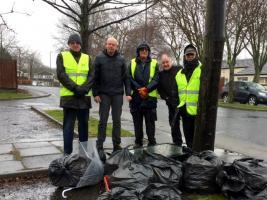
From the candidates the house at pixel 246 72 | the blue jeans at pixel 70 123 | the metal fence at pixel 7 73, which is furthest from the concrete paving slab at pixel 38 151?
the house at pixel 246 72

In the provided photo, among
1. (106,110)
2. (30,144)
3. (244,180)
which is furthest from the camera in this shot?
(30,144)

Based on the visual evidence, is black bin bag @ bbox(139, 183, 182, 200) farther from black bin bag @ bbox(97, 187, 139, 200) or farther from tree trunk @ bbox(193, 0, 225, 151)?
tree trunk @ bbox(193, 0, 225, 151)

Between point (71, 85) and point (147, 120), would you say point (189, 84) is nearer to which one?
point (147, 120)

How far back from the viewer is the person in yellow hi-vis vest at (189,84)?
5234mm

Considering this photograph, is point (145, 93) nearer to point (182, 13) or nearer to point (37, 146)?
point (37, 146)

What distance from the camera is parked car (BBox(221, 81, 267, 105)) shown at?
897 inches

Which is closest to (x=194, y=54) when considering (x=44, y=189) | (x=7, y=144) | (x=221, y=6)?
(x=221, y=6)

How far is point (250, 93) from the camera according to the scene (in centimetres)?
2320

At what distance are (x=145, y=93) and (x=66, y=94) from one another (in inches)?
50.2

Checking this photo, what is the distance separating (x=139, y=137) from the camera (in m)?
6.18

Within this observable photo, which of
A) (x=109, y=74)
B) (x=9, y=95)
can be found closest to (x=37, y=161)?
(x=109, y=74)

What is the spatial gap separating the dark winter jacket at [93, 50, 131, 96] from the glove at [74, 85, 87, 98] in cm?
45

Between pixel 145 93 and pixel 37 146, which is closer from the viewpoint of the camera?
pixel 145 93

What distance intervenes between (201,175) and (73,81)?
94.1 inches
